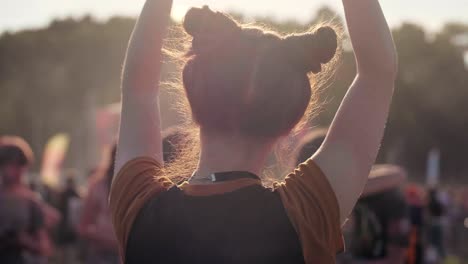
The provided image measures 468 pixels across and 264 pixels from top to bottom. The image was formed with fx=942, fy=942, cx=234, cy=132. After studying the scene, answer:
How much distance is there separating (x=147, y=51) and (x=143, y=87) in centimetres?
7

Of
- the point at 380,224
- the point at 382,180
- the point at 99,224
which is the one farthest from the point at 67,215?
the point at 382,180

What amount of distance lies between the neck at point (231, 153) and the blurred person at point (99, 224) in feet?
16.2

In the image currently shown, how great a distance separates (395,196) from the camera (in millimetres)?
6133

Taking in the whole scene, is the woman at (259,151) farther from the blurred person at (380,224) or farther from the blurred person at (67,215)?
the blurred person at (67,215)

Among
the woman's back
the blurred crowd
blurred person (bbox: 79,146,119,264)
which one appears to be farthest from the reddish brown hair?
blurred person (bbox: 79,146,119,264)

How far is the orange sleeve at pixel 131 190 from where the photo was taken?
5.85ft

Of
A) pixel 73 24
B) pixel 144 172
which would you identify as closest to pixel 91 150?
pixel 73 24

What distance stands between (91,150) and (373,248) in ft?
124

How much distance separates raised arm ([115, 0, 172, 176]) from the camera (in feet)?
6.12

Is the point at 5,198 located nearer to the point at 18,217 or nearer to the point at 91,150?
the point at 18,217

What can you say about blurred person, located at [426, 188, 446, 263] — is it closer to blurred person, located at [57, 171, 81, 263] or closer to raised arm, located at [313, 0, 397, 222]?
blurred person, located at [57, 171, 81, 263]

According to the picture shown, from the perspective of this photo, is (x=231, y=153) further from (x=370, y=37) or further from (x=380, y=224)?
(x=380, y=224)

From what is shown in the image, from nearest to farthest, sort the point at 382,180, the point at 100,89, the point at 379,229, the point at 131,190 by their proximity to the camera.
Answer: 1. the point at 131,190
2. the point at 382,180
3. the point at 379,229
4. the point at 100,89

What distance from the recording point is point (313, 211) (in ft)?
5.57
